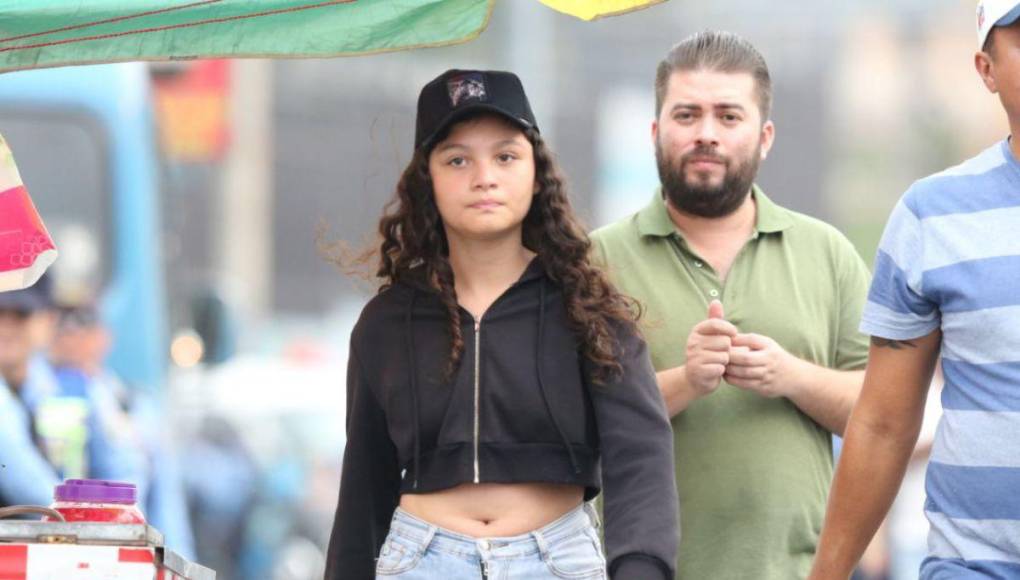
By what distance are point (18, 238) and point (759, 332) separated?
1.91m

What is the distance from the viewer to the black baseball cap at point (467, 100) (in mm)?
4770

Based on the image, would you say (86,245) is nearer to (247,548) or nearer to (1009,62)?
(247,548)

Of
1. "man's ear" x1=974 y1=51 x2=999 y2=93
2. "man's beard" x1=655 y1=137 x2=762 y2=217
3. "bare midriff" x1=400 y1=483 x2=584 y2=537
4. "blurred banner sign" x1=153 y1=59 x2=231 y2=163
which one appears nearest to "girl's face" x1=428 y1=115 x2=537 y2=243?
"bare midriff" x1=400 y1=483 x2=584 y2=537

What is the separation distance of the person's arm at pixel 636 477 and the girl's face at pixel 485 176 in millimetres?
421

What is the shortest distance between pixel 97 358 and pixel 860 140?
153 ft

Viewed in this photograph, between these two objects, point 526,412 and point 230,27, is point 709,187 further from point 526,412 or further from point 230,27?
point 230,27

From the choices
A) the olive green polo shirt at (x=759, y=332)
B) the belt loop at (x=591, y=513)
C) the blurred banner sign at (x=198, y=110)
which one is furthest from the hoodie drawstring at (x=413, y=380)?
the blurred banner sign at (x=198, y=110)

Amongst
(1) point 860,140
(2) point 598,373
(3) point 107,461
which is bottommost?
(3) point 107,461

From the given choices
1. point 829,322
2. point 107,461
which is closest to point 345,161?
point 107,461

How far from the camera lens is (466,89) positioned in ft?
15.7

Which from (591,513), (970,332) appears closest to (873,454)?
(970,332)

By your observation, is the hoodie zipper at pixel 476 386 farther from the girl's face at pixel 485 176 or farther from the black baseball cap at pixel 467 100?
the black baseball cap at pixel 467 100

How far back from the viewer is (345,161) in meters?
45.5

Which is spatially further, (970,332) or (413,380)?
(413,380)
